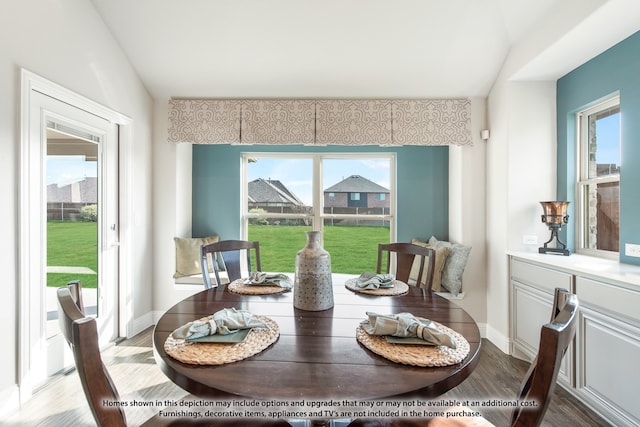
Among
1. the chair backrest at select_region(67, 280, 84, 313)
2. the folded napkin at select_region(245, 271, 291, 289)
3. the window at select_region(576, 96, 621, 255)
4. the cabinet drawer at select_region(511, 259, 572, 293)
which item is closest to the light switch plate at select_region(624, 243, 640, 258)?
the window at select_region(576, 96, 621, 255)

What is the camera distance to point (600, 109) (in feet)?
7.64

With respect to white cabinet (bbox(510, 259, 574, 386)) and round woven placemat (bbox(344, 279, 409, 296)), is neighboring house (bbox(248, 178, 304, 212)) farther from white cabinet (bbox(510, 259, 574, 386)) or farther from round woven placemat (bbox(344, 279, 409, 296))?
white cabinet (bbox(510, 259, 574, 386))

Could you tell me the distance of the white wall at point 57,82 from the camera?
5.83 feet

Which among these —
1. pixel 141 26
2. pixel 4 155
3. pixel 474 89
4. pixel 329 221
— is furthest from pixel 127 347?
pixel 474 89

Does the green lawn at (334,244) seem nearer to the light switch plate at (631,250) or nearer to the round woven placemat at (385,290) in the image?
the round woven placemat at (385,290)

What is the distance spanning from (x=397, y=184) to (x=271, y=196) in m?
1.58

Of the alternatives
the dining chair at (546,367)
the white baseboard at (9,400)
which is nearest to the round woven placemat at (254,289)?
the dining chair at (546,367)

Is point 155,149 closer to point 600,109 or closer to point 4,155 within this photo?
point 4,155

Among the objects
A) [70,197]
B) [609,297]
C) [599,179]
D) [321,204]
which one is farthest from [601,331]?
[70,197]

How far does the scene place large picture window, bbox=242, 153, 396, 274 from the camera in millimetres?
3637

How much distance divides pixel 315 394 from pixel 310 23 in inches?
106

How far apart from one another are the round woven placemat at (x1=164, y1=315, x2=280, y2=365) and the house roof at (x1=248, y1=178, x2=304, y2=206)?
269cm

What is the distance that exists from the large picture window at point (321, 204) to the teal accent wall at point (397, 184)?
11cm

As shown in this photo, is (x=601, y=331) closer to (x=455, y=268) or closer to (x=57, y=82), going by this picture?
(x=455, y=268)
